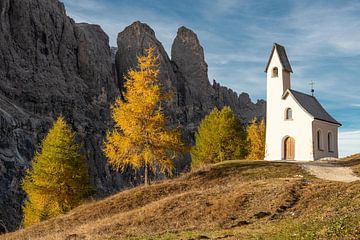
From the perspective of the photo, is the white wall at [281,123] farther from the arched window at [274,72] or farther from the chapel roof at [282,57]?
the chapel roof at [282,57]

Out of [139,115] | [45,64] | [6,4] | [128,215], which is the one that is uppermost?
[6,4]

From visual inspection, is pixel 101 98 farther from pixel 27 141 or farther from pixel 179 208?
pixel 179 208

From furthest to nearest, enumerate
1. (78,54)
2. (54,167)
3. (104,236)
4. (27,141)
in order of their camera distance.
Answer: (78,54) → (27,141) → (54,167) → (104,236)

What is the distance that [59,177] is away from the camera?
37969 mm

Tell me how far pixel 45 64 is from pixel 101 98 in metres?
22.2

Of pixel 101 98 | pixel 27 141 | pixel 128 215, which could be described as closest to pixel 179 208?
pixel 128 215

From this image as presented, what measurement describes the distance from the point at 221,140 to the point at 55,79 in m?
89.1

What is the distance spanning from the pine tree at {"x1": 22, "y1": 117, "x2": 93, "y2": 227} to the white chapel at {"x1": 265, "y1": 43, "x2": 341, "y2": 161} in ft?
58.5

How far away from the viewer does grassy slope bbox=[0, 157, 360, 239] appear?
51.1 ft

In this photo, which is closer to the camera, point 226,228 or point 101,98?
point 226,228

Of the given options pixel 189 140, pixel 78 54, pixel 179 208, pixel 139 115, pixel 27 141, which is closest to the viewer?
pixel 179 208

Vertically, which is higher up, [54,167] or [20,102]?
[20,102]

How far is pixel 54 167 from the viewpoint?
3800 cm

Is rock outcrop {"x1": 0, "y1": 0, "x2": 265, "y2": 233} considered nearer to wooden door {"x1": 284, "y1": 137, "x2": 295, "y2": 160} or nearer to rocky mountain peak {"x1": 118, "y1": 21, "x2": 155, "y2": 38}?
rocky mountain peak {"x1": 118, "y1": 21, "x2": 155, "y2": 38}
